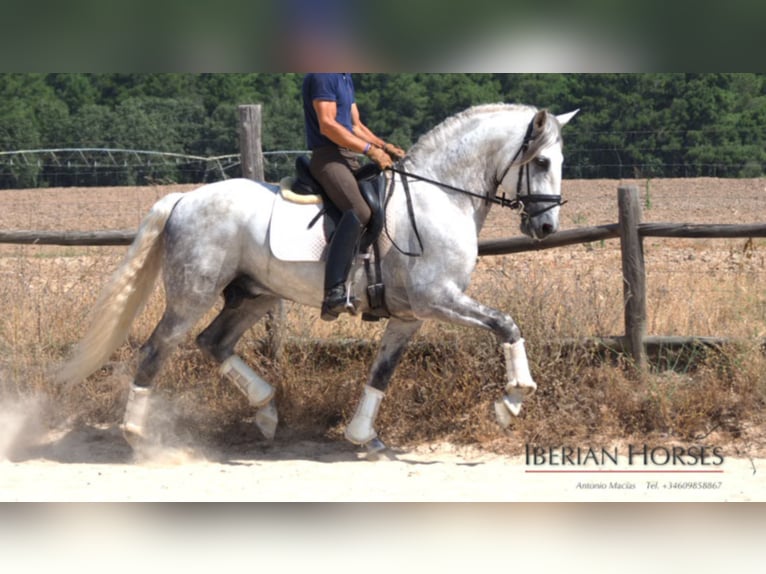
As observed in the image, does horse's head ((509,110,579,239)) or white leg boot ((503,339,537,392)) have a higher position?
horse's head ((509,110,579,239))

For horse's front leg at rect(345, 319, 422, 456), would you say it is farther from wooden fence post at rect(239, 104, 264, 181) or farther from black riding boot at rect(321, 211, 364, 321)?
wooden fence post at rect(239, 104, 264, 181)

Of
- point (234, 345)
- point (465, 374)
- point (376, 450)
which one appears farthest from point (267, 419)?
point (465, 374)

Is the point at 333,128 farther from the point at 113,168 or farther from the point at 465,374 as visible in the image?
the point at 113,168

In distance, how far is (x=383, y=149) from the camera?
6.48 metres

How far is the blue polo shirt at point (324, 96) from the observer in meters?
6.14

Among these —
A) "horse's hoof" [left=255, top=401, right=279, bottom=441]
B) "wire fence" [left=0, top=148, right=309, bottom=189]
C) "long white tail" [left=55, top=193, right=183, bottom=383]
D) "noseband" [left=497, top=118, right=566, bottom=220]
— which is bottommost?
"horse's hoof" [left=255, top=401, right=279, bottom=441]

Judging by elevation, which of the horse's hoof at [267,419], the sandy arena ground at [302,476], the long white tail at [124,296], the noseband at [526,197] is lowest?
the sandy arena ground at [302,476]

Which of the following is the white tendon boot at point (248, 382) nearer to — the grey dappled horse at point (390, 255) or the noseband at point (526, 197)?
the grey dappled horse at point (390, 255)

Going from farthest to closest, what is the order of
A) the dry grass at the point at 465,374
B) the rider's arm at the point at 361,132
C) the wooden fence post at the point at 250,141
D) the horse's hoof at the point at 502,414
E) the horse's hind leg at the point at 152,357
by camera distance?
1. the wooden fence post at the point at 250,141
2. the dry grass at the point at 465,374
3. the horse's hind leg at the point at 152,357
4. the rider's arm at the point at 361,132
5. the horse's hoof at the point at 502,414

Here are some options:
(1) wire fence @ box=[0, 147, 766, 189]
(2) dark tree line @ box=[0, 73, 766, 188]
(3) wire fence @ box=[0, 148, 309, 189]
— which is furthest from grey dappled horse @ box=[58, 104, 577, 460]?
(1) wire fence @ box=[0, 147, 766, 189]

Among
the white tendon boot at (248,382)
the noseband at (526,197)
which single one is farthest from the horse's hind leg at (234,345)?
the noseband at (526,197)

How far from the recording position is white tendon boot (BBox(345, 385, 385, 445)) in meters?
6.77

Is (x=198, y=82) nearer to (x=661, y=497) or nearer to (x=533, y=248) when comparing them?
(x=533, y=248)

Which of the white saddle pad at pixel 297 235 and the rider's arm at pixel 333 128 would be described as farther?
the white saddle pad at pixel 297 235
